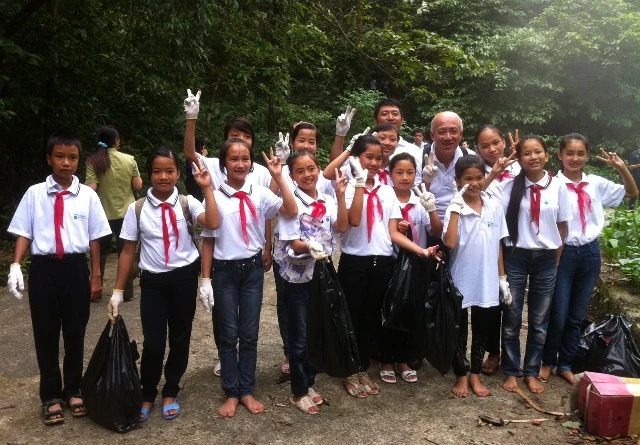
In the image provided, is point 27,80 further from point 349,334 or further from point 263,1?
point 349,334

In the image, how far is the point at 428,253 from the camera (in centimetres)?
378

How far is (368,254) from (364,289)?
25 cm

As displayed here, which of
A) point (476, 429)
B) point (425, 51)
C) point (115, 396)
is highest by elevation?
point (425, 51)

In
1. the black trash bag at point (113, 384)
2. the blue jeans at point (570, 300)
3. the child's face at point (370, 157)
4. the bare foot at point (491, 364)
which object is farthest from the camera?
the bare foot at point (491, 364)

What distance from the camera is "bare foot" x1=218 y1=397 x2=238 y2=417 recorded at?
362 cm

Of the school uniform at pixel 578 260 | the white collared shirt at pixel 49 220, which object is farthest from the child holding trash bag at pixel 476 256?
the white collared shirt at pixel 49 220

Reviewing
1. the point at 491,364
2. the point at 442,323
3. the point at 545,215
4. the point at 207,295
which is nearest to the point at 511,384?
the point at 491,364

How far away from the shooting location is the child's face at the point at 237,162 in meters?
3.61

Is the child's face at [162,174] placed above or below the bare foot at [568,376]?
above

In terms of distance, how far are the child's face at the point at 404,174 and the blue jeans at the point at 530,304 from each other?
87 cm

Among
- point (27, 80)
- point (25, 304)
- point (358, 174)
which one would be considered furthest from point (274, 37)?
point (358, 174)

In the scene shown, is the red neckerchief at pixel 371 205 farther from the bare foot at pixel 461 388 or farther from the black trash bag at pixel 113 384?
the black trash bag at pixel 113 384

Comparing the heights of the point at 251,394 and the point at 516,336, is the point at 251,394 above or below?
below

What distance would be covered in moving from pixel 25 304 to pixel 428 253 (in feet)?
14.3
